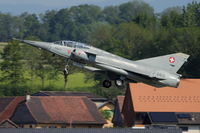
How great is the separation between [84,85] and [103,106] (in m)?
38.1

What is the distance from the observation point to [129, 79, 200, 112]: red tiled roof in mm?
90062

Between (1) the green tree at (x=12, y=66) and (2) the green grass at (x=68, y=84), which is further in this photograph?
(2) the green grass at (x=68, y=84)

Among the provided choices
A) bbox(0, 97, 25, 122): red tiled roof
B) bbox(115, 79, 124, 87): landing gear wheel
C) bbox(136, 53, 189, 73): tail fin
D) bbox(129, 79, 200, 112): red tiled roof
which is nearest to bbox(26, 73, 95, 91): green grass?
bbox(0, 97, 25, 122): red tiled roof

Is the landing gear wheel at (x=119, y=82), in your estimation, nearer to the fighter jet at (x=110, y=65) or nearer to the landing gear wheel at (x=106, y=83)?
the fighter jet at (x=110, y=65)

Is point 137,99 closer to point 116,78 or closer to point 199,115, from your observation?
point 199,115

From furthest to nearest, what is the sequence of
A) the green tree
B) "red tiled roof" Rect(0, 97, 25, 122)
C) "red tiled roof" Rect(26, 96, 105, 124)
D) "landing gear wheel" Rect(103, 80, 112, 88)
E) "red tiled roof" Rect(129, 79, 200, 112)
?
the green tree → "red tiled roof" Rect(0, 97, 25, 122) → "red tiled roof" Rect(26, 96, 105, 124) → "red tiled roof" Rect(129, 79, 200, 112) → "landing gear wheel" Rect(103, 80, 112, 88)

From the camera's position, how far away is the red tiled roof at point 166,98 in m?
90.1

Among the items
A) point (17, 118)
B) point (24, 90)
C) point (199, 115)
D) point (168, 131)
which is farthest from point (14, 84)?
point (168, 131)

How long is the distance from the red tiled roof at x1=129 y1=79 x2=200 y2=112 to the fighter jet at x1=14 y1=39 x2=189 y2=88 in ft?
99.6

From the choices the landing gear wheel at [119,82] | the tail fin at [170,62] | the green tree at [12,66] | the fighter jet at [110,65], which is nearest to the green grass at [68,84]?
the green tree at [12,66]

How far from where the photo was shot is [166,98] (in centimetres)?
9356

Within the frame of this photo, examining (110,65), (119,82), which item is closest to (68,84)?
(119,82)

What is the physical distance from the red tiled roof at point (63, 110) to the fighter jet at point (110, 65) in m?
32.8

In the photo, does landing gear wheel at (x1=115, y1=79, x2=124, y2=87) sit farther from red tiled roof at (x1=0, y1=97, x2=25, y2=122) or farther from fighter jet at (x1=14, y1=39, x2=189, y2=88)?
red tiled roof at (x1=0, y1=97, x2=25, y2=122)
